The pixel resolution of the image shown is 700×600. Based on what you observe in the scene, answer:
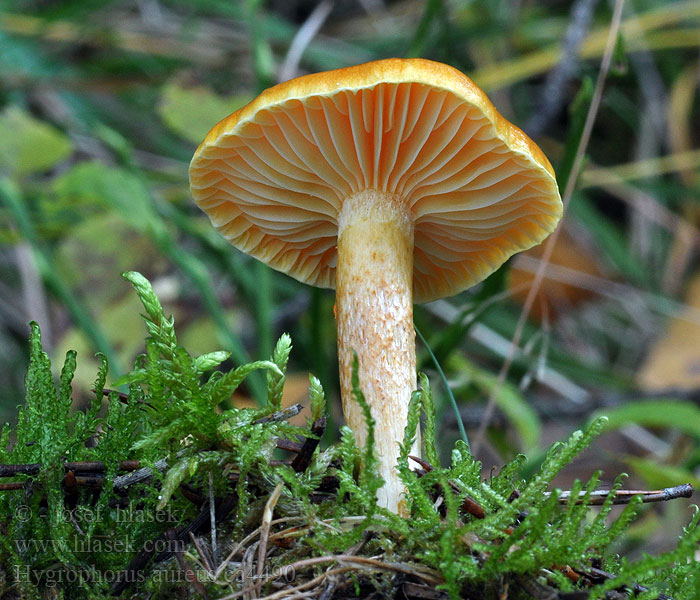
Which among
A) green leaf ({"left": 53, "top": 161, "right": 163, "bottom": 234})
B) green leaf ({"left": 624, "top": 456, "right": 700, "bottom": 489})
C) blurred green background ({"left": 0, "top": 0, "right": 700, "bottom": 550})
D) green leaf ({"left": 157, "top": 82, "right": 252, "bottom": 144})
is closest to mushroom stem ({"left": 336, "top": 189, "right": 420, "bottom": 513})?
blurred green background ({"left": 0, "top": 0, "right": 700, "bottom": 550})

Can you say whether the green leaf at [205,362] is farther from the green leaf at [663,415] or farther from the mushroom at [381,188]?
the green leaf at [663,415]

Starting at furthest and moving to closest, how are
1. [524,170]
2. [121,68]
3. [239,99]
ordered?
1. [121,68]
2. [239,99]
3. [524,170]

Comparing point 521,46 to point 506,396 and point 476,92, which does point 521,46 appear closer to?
point 506,396

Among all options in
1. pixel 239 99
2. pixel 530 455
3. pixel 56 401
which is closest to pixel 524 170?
pixel 56 401

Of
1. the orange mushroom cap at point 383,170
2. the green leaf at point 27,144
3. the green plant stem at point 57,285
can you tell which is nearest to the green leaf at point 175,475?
the orange mushroom cap at point 383,170

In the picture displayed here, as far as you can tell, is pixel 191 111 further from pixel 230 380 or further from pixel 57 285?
pixel 230 380

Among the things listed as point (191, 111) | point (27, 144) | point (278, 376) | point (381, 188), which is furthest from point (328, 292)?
point (278, 376)
